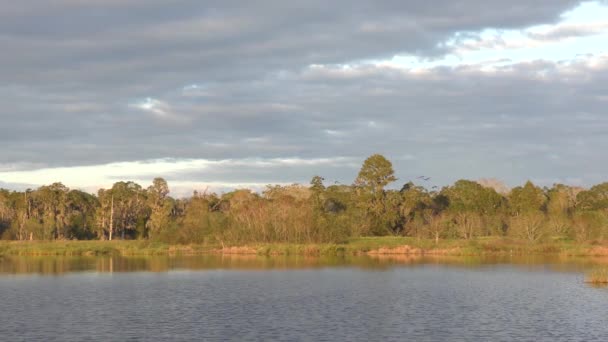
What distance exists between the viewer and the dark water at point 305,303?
3278 cm

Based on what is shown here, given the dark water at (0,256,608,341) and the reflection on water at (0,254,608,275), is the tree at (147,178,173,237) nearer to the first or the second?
the reflection on water at (0,254,608,275)

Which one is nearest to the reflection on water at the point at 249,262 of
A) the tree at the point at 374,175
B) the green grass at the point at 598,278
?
the green grass at the point at 598,278

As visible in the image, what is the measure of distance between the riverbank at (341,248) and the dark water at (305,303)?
1849cm

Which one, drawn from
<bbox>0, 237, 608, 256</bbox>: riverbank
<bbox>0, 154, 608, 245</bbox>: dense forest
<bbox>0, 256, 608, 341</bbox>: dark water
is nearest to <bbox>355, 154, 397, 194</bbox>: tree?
<bbox>0, 154, 608, 245</bbox>: dense forest

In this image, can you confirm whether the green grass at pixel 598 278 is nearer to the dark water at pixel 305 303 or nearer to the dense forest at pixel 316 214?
the dark water at pixel 305 303

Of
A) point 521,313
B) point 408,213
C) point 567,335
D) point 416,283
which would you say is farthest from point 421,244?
point 567,335

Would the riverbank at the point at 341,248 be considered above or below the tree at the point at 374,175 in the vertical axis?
below

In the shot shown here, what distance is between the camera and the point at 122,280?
58.4 metres

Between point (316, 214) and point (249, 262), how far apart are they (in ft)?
67.0

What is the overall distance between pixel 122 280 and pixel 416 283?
2280 cm

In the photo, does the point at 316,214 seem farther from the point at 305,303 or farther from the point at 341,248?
the point at 305,303

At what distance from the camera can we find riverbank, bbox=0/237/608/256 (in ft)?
295

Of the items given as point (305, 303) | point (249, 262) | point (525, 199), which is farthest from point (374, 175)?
point (305, 303)

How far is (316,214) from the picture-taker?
97.2m
